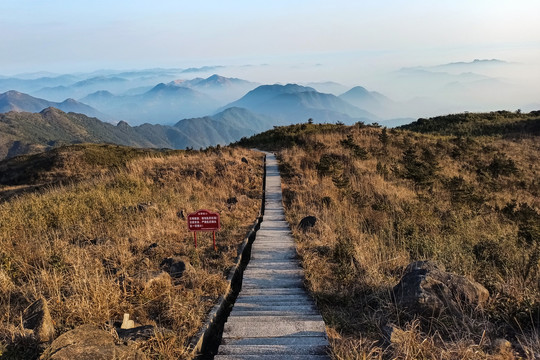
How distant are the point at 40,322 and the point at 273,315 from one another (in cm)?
256

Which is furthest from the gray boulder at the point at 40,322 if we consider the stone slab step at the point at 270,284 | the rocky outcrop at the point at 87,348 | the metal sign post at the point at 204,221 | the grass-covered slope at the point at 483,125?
the grass-covered slope at the point at 483,125

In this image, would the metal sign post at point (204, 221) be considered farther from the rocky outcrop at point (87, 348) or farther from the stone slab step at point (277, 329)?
the rocky outcrop at point (87, 348)

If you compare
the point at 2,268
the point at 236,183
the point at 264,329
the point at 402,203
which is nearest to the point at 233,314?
the point at 264,329

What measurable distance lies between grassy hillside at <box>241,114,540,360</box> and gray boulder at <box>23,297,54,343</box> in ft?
9.39

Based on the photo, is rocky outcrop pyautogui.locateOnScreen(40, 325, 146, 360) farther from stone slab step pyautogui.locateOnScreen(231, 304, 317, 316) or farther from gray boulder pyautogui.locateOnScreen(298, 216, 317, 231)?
gray boulder pyautogui.locateOnScreen(298, 216, 317, 231)

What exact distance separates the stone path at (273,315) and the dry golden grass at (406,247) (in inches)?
9.4

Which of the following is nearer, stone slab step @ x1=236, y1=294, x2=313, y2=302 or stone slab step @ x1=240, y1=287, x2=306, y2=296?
stone slab step @ x1=236, y1=294, x2=313, y2=302

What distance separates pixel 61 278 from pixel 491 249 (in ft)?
24.4

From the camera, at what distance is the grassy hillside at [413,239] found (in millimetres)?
3543

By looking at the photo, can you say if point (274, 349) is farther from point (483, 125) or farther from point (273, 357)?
point (483, 125)

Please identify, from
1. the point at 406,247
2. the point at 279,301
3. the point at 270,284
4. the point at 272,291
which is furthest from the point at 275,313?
the point at 406,247

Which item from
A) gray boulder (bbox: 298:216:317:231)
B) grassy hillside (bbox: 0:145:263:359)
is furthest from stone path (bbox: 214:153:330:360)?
A: gray boulder (bbox: 298:216:317:231)

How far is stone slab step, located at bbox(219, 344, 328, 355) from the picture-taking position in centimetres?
335

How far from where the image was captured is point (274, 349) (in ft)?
11.2
